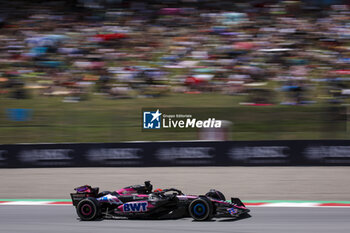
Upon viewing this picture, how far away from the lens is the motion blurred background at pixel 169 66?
1225 cm

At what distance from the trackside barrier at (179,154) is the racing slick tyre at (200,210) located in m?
4.80

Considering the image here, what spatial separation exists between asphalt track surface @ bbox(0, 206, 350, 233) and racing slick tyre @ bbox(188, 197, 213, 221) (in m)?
0.08

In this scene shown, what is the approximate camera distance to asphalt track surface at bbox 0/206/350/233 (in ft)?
→ 21.8

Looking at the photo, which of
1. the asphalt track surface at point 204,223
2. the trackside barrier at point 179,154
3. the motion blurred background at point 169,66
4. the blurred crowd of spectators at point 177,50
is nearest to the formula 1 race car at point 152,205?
the asphalt track surface at point 204,223

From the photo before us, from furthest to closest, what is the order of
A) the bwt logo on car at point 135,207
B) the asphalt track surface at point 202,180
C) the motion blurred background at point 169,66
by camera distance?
1. the motion blurred background at point 169,66
2. the asphalt track surface at point 202,180
3. the bwt logo on car at point 135,207

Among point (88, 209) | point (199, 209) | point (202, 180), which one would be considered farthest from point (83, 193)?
point (202, 180)

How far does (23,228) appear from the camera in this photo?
7.16m

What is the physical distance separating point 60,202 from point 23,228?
216 centimetres

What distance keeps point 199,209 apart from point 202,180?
3865 millimetres

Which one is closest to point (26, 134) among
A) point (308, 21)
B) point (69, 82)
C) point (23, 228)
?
point (69, 82)

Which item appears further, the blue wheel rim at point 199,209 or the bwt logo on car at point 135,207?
the bwt logo on car at point 135,207

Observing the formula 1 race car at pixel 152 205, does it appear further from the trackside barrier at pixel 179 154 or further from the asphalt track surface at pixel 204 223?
the trackside barrier at pixel 179 154

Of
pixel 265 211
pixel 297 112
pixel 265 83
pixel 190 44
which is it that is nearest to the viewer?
pixel 265 211

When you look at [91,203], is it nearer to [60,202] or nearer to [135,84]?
[60,202]
